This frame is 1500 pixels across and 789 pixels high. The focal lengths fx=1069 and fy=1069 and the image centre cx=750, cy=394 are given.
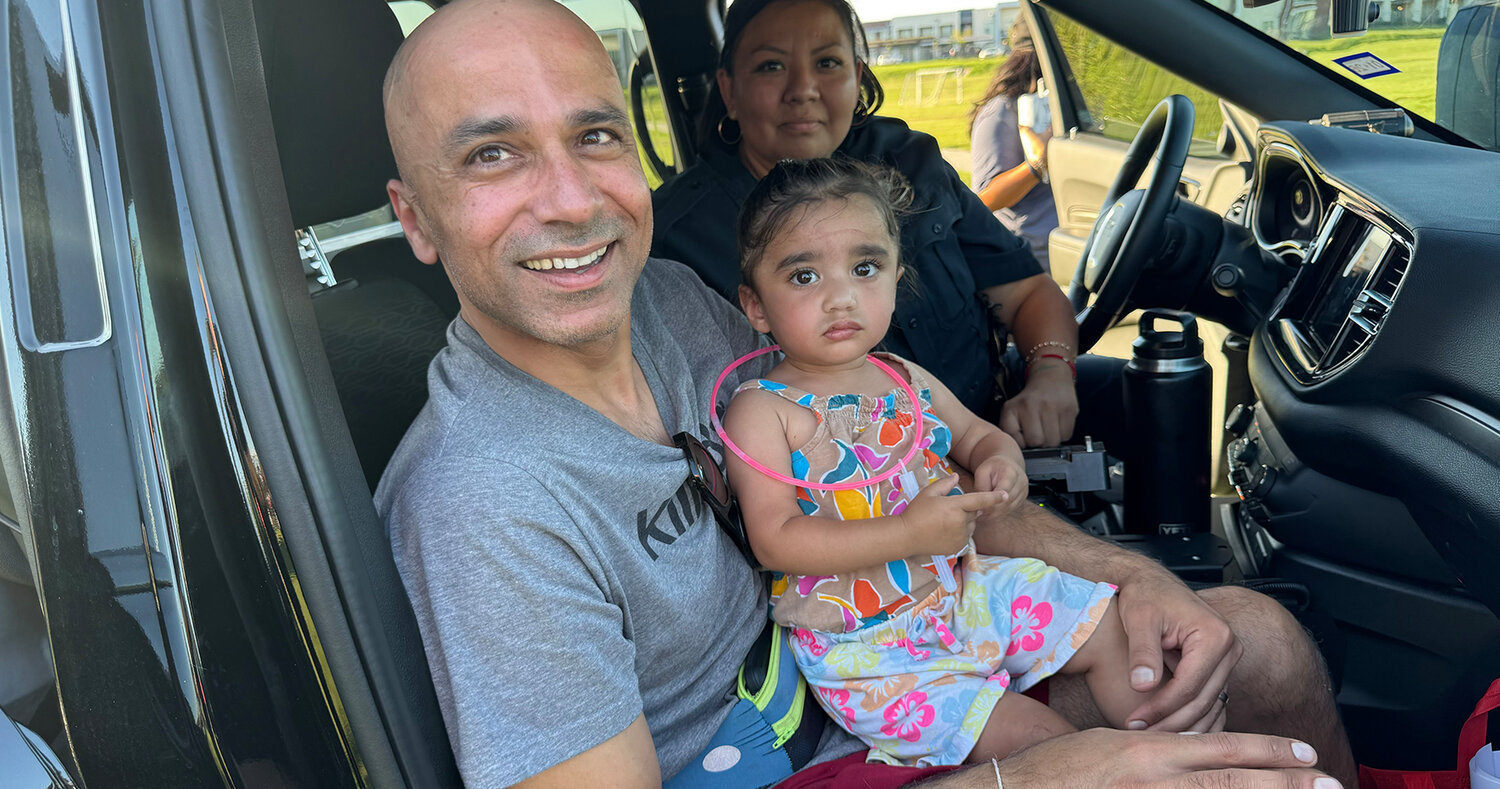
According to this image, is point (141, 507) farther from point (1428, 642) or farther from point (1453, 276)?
point (1428, 642)

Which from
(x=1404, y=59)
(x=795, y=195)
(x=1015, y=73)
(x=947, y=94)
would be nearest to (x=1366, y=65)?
(x=1404, y=59)

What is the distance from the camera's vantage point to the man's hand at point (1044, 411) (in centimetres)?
222

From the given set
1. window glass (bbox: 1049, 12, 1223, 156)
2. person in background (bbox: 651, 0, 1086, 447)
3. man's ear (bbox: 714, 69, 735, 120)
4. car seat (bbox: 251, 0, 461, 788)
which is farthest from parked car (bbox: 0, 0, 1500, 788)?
man's ear (bbox: 714, 69, 735, 120)

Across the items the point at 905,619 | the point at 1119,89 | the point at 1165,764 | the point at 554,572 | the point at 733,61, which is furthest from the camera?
the point at 1119,89

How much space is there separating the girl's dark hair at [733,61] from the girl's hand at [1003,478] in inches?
48.5

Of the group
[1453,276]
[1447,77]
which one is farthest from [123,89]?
[1447,77]

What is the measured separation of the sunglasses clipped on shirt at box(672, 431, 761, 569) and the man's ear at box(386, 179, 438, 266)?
398 mm

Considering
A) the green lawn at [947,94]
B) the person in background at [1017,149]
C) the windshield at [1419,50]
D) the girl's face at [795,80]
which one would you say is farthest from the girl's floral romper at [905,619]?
the person in background at [1017,149]

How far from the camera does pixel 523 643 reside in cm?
108

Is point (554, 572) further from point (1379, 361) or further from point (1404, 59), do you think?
point (1404, 59)

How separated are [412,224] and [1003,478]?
0.90 metres

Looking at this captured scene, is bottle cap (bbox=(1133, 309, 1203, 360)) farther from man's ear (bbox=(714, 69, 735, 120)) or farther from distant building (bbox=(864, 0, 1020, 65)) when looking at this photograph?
distant building (bbox=(864, 0, 1020, 65))

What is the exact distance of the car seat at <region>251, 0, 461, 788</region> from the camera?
41.5 inches

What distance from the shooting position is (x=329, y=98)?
1.53m
